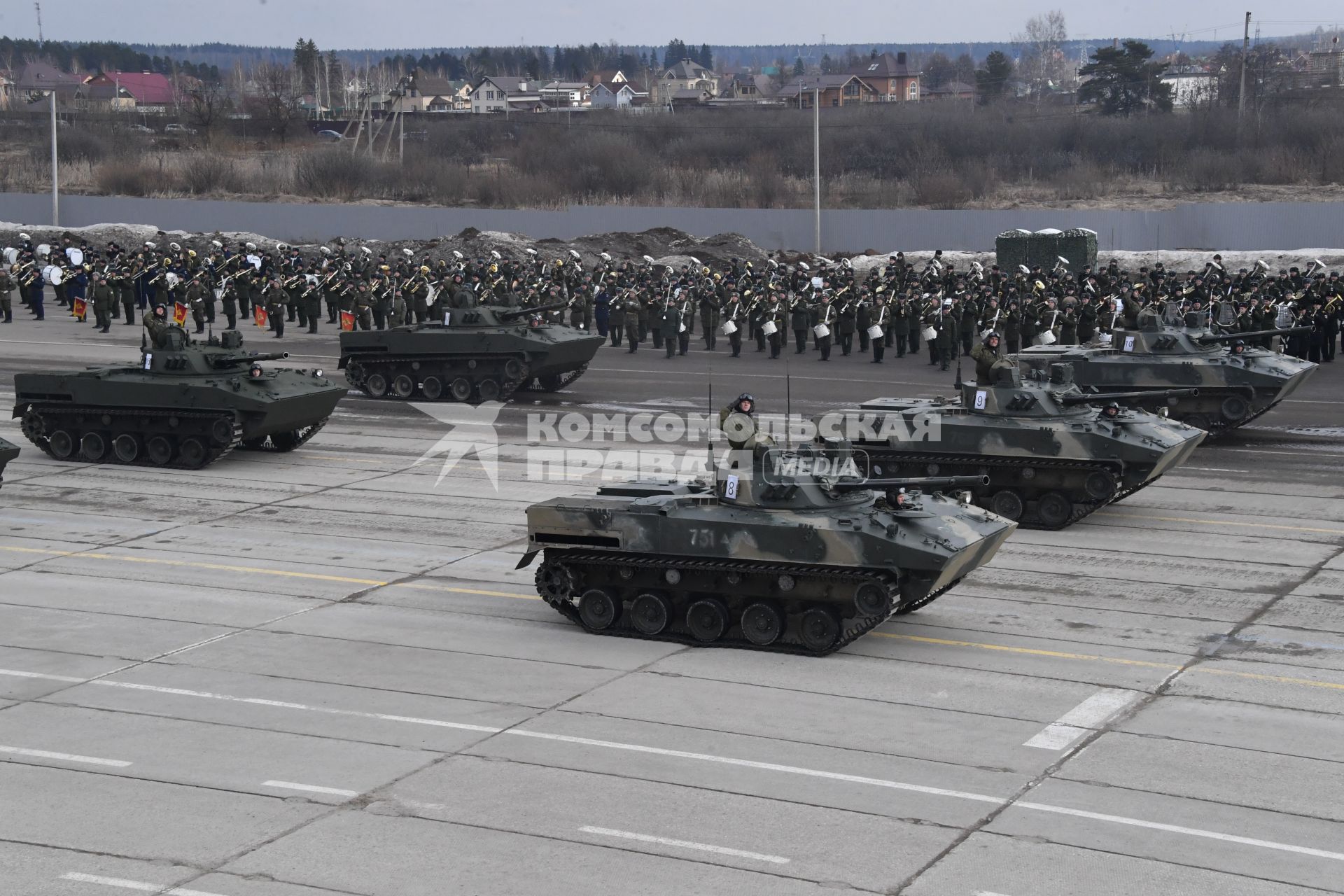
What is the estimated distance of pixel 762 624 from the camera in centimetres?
1633

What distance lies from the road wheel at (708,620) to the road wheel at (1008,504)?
6.78 m

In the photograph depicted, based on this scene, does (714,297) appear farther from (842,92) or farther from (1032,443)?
(842,92)

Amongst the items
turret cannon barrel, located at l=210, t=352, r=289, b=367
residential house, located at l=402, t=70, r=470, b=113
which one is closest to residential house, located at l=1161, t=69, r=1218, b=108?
residential house, located at l=402, t=70, r=470, b=113

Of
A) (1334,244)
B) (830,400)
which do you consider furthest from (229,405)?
(1334,244)

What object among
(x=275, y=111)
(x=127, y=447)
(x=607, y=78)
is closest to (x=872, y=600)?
(x=127, y=447)

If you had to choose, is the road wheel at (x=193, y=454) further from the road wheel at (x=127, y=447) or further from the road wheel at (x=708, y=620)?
the road wheel at (x=708, y=620)

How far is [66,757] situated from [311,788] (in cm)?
229

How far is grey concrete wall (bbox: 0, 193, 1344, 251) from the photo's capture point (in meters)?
52.9

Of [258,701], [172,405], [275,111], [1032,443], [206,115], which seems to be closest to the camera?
[258,701]

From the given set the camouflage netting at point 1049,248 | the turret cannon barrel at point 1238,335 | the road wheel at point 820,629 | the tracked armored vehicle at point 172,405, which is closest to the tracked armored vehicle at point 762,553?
the road wheel at point 820,629

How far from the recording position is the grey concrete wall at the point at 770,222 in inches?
2082

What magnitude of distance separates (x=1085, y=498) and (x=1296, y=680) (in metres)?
6.75

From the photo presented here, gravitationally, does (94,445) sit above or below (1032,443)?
below

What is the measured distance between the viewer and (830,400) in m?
31.5
